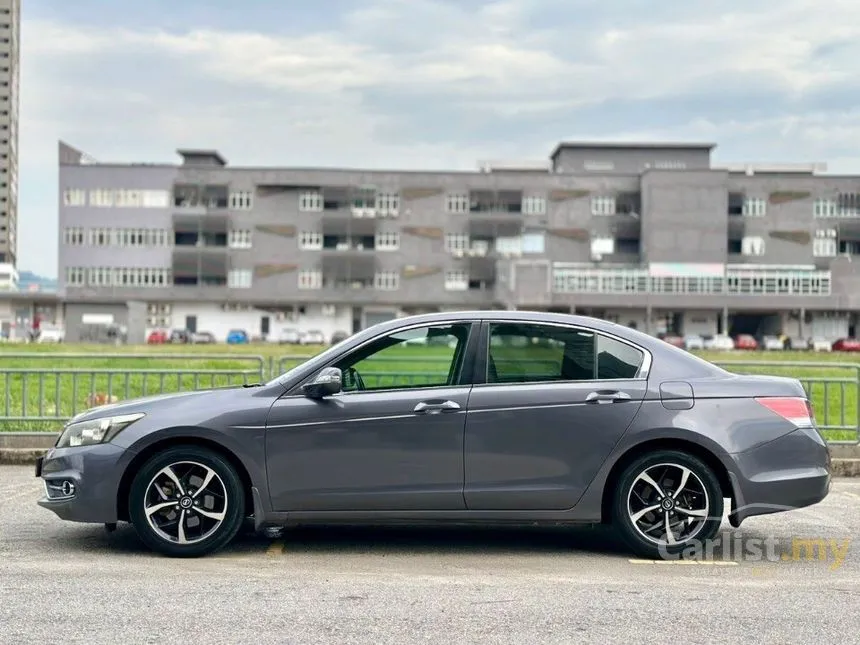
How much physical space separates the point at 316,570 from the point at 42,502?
6.24 feet

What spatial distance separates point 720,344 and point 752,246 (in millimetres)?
12680

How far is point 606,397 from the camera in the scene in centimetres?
675

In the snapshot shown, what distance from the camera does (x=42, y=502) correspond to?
271 inches

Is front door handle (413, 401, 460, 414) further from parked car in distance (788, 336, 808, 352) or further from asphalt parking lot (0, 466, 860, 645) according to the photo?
parked car in distance (788, 336, 808, 352)

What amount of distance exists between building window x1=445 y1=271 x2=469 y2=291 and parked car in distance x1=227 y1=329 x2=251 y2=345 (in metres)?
18.7

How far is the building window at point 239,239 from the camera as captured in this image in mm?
95125

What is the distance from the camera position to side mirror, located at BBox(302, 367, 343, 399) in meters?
6.69

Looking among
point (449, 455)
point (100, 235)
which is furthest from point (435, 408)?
point (100, 235)

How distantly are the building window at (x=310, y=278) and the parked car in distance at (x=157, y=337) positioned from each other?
13.0 meters

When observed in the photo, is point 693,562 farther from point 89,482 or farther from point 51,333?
point 51,333

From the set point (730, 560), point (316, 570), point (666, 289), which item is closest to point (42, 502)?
point (316, 570)

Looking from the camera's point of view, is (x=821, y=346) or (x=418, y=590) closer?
(x=418, y=590)

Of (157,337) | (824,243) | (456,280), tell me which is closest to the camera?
(157,337)

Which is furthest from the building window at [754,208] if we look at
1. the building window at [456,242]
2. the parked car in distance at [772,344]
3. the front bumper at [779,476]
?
the front bumper at [779,476]
